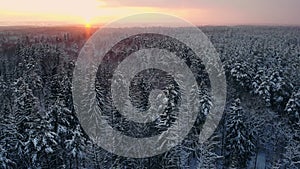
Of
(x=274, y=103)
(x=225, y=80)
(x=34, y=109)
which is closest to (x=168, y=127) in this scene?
(x=34, y=109)

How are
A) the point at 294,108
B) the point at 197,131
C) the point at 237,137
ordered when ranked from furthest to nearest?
the point at 294,108
the point at 237,137
the point at 197,131

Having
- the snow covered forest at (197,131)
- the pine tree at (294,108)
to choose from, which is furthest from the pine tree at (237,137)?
the pine tree at (294,108)

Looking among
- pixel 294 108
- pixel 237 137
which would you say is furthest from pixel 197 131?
pixel 294 108

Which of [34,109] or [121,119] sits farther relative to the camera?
[121,119]

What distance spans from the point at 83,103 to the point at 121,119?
218 inches

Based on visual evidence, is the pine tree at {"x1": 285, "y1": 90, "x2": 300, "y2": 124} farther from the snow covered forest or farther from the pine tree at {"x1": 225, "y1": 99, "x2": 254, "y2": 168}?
the pine tree at {"x1": 225, "y1": 99, "x2": 254, "y2": 168}

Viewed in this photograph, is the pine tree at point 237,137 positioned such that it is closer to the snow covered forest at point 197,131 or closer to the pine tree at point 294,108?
the snow covered forest at point 197,131

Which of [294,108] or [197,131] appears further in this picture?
[294,108]

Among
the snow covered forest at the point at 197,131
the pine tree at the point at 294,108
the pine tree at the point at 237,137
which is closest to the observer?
the snow covered forest at the point at 197,131

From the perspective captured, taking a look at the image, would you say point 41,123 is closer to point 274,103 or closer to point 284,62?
point 274,103

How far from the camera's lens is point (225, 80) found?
55062mm

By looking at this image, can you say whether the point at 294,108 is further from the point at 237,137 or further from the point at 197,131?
the point at 197,131

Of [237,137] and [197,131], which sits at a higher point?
[197,131]

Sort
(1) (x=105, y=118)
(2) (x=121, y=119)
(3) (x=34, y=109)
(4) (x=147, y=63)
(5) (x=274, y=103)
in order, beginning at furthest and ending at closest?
(4) (x=147, y=63) → (5) (x=274, y=103) → (1) (x=105, y=118) → (2) (x=121, y=119) → (3) (x=34, y=109)
